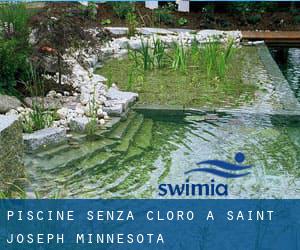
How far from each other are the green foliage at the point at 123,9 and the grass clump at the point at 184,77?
2815 mm

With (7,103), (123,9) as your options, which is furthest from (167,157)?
(123,9)

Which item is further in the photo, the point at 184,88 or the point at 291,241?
the point at 184,88

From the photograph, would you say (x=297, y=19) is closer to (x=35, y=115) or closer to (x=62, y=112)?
(x=62, y=112)

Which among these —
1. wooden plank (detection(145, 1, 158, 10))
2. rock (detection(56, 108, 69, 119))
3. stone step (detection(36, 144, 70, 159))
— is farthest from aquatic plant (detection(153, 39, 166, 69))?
wooden plank (detection(145, 1, 158, 10))

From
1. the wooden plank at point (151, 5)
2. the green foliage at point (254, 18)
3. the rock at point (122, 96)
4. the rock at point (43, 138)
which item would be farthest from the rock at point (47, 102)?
the green foliage at point (254, 18)

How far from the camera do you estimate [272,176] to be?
4531 mm

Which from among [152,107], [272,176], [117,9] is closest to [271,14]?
[117,9]

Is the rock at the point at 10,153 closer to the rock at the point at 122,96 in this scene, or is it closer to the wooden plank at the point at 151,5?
the rock at the point at 122,96

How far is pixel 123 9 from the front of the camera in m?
11.4

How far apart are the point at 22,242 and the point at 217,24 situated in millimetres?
9222

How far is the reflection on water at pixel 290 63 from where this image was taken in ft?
25.9

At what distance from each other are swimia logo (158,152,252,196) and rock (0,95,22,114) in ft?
5.84

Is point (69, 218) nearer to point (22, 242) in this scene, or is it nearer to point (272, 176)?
point (22, 242)

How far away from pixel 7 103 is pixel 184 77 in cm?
248
